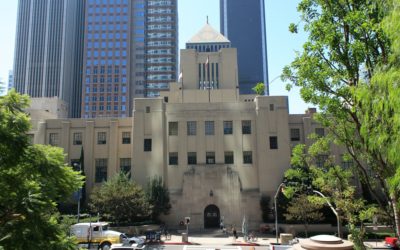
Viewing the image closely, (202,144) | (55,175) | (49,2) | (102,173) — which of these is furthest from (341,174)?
(49,2)

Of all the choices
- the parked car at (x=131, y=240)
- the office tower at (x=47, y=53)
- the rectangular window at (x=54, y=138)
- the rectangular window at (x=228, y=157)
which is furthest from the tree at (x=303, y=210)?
the office tower at (x=47, y=53)

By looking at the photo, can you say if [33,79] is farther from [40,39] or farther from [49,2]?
[49,2]

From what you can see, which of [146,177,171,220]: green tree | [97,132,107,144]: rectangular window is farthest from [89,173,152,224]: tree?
[97,132,107,144]: rectangular window

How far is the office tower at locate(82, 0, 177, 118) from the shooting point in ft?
486

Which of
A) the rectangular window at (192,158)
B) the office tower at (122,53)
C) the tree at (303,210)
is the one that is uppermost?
the office tower at (122,53)

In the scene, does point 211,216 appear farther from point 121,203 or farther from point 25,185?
point 25,185

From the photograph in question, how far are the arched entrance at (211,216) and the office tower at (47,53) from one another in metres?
120

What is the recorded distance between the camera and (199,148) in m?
57.8

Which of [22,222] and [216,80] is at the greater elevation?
[216,80]

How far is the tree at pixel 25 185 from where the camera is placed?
973 centimetres

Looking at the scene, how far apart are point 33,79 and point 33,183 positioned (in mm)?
167294

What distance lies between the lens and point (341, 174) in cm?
2047

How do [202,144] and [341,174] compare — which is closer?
[341,174]

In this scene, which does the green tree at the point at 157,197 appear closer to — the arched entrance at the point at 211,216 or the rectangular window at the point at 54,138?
the arched entrance at the point at 211,216
